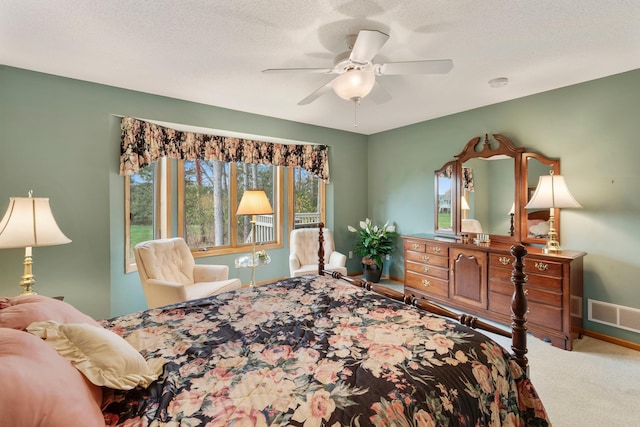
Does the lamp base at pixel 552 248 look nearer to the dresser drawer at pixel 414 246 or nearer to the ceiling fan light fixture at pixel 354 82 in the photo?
the dresser drawer at pixel 414 246

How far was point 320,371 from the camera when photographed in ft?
3.73

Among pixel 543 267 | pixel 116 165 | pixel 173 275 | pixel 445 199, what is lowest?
pixel 173 275

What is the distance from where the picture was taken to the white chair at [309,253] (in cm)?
404

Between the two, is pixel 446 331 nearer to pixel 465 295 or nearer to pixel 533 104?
pixel 465 295

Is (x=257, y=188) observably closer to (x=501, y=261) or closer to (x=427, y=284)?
(x=427, y=284)

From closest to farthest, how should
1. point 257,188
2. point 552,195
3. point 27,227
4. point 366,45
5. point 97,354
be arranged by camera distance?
point 97,354 → point 366,45 → point 27,227 → point 552,195 → point 257,188

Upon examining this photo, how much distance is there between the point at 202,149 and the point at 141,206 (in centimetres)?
102

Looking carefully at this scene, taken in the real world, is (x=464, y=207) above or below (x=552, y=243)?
above

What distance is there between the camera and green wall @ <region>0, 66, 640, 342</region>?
262cm

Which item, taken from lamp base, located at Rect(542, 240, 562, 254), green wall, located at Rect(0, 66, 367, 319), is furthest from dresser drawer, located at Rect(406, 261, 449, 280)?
green wall, located at Rect(0, 66, 367, 319)

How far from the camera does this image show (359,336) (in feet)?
4.69

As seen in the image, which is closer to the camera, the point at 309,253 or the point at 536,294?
the point at 536,294

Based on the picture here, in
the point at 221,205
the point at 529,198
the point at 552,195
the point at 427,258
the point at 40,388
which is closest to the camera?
the point at 40,388

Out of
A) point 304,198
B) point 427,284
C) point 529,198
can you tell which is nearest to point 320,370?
point 427,284
